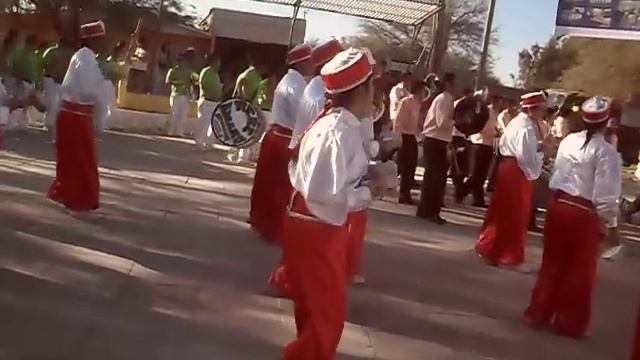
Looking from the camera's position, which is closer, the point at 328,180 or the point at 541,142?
the point at 328,180

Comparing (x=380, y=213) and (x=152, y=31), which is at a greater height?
(x=152, y=31)

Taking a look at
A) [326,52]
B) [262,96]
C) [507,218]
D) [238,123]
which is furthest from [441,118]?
[262,96]

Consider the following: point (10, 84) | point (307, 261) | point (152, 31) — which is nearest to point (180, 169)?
point (10, 84)

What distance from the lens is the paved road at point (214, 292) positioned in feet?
21.5

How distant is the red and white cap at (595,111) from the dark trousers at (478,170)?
7.12m

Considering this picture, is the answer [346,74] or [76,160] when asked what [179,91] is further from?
[346,74]

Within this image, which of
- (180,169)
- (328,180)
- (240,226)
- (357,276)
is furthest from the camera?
(180,169)

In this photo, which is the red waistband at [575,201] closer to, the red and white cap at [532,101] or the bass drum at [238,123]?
the red and white cap at [532,101]

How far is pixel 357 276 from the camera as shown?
28.8 ft

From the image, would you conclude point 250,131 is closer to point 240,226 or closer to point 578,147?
point 240,226

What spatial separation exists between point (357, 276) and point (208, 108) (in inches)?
474

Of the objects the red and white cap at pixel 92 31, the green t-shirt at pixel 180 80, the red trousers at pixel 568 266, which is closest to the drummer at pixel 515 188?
the red trousers at pixel 568 266

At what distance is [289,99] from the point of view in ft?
31.0

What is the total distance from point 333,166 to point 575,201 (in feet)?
10.0
